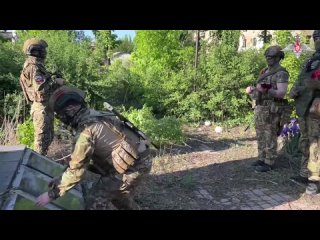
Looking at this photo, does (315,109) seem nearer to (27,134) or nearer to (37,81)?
(37,81)

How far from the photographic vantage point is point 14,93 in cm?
847

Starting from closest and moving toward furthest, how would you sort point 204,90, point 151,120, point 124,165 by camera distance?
point 124,165, point 151,120, point 204,90

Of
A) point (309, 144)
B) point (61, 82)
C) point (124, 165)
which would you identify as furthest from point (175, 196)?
point (61, 82)

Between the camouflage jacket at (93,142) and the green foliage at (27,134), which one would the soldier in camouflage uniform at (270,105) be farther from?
the green foliage at (27,134)

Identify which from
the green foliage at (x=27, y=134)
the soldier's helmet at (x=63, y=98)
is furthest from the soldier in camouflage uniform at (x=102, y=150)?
the green foliage at (x=27, y=134)

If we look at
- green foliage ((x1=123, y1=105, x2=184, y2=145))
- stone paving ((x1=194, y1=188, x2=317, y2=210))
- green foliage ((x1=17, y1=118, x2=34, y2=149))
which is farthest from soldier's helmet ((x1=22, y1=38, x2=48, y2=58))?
stone paving ((x1=194, y1=188, x2=317, y2=210))

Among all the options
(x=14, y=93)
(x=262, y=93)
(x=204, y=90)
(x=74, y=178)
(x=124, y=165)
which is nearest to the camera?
(x=74, y=178)

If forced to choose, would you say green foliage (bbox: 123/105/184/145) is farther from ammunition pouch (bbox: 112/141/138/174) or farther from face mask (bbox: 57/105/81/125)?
face mask (bbox: 57/105/81/125)

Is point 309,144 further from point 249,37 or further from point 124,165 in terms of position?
point 249,37

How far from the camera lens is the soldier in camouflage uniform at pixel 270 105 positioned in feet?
19.0

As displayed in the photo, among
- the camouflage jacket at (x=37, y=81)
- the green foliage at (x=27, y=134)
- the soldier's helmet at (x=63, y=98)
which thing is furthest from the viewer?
the green foliage at (x=27, y=134)

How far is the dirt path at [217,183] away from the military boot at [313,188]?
0.08 metres

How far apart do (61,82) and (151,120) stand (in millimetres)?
2129

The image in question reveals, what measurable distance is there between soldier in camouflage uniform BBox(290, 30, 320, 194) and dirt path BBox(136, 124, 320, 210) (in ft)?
1.00
